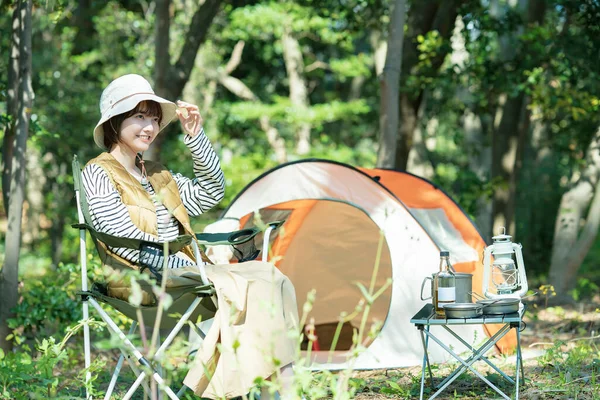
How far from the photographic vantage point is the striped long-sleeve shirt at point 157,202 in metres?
2.89

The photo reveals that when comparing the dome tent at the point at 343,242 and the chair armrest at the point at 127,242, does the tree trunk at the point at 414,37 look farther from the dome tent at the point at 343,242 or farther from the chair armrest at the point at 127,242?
the chair armrest at the point at 127,242

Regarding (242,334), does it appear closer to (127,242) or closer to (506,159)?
(127,242)

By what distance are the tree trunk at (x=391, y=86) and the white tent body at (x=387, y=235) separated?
127 cm

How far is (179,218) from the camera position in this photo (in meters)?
3.08

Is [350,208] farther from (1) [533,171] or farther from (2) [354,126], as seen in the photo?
(2) [354,126]

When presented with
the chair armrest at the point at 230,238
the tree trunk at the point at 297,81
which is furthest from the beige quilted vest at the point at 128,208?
the tree trunk at the point at 297,81

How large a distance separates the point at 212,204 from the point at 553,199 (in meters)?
9.37

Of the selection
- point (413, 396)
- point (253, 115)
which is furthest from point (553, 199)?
point (413, 396)

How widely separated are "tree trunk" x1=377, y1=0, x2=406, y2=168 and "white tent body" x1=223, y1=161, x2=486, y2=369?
127cm

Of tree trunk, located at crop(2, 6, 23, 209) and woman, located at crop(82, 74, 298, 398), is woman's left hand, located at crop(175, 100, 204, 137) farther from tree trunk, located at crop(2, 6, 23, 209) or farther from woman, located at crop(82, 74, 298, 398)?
tree trunk, located at crop(2, 6, 23, 209)

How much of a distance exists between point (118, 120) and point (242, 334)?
94cm

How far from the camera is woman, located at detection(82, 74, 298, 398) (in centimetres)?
267

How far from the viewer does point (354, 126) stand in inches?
634

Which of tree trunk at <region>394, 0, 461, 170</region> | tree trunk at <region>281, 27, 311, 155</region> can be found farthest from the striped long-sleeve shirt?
tree trunk at <region>281, 27, 311, 155</region>
